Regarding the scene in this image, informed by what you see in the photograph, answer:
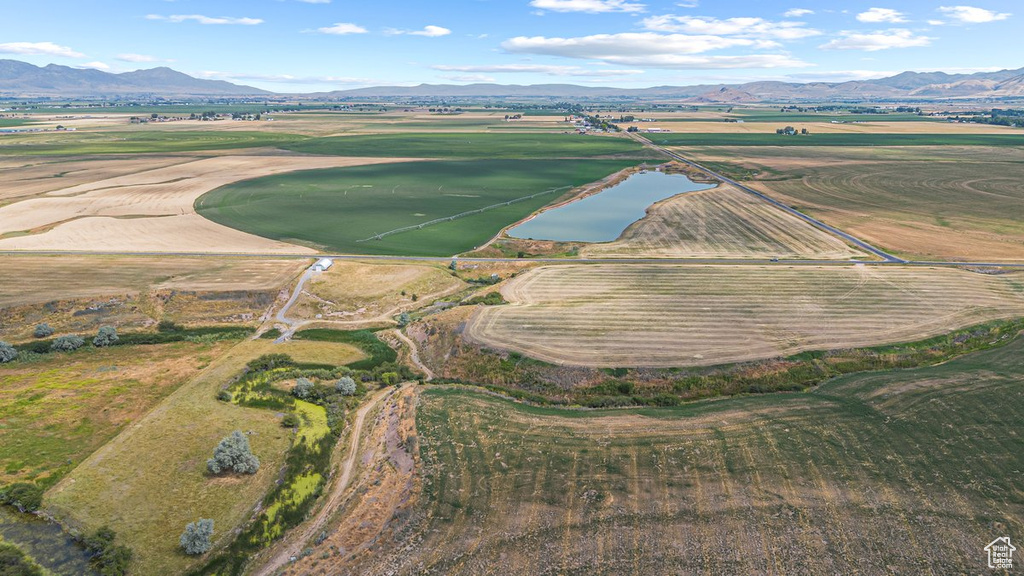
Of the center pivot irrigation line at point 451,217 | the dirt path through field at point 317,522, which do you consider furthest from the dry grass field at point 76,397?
the center pivot irrigation line at point 451,217

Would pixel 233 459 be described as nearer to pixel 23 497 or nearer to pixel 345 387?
pixel 23 497

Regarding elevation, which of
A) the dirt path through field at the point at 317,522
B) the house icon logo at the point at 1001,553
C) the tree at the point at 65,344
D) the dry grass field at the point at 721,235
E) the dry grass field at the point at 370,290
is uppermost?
the dry grass field at the point at 721,235

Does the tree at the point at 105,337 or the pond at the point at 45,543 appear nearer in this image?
the pond at the point at 45,543

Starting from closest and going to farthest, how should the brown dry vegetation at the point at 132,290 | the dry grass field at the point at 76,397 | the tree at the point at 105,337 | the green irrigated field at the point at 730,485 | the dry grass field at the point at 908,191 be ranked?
1. the green irrigated field at the point at 730,485
2. the dry grass field at the point at 76,397
3. the tree at the point at 105,337
4. the brown dry vegetation at the point at 132,290
5. the dry grass field at the point at 908,191

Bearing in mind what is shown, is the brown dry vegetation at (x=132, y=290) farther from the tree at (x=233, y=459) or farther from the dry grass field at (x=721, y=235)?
the dry grass field at (x=721, y=235)

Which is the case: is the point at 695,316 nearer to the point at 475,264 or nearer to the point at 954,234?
the point at 475,264

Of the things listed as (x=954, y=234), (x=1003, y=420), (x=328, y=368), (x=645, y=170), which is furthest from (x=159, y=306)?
(x=645, y=170)

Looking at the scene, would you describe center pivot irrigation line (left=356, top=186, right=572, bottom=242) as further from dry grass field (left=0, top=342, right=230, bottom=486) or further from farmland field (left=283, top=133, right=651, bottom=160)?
farmland field (left=283, top=133, right=651, bottom=160)
